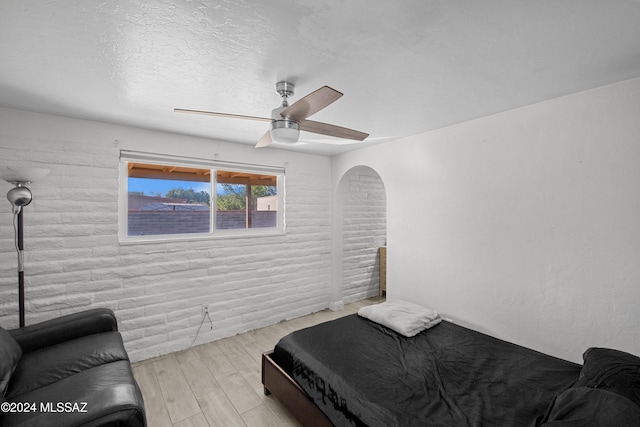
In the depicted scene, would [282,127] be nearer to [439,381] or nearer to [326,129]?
[326,129]

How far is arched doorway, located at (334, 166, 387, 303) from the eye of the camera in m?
4.02

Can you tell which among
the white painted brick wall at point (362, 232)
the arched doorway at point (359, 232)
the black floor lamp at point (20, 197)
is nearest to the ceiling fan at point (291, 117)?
the black floor lamp at point (20, 197)

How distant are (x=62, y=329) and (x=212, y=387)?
1.15 meters

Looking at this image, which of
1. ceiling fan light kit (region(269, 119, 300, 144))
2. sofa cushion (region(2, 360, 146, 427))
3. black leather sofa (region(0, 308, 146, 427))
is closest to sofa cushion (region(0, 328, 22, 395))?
black leather sofa (region(0, 308, 146, 427))

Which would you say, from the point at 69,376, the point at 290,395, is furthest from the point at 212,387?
the point at 69,376

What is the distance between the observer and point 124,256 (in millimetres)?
2557

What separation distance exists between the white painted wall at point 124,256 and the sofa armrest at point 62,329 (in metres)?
0.41

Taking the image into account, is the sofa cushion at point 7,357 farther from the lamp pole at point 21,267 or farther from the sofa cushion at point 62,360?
the lamp pole at point 21,267

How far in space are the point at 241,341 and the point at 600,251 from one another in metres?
3.19

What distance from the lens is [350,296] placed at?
13.9 ft

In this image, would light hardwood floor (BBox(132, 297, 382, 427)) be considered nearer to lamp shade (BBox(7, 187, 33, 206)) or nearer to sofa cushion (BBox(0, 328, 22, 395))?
sofa cushion (BBox(0, 328, 22, 395))

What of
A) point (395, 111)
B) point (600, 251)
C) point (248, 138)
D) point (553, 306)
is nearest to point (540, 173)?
point (600, 251)

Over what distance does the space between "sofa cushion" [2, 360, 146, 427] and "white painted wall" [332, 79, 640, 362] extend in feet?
8.30

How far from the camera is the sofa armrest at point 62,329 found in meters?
1.82
